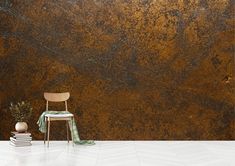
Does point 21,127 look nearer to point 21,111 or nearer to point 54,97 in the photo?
point 21,111

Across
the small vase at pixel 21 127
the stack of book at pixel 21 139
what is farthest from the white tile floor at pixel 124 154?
the small vase at pixel 21 127

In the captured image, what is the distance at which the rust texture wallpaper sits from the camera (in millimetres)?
6117

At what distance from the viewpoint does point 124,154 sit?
Result: 5094 mm

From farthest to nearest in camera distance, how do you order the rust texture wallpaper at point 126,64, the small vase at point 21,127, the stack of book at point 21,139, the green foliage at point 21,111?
1. the rust texture wallpaper at point 126,64
2. the green foliage at point 21,111
3. the small vase at point 21,127
4. the stack of book at point 21,139

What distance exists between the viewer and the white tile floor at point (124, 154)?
4562 millimetres

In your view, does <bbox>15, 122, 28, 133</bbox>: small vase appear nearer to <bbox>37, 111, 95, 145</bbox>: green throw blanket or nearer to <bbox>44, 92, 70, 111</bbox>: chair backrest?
<bbox>37, 111, 95, 145</bbox>: green throw blanket

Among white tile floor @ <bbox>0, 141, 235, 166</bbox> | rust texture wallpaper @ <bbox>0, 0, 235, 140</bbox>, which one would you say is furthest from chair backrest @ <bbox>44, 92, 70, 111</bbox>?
white tile floor @ <bbox>0, 141, 235, 166</bbox>

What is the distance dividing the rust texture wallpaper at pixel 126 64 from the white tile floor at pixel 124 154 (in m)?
0.31

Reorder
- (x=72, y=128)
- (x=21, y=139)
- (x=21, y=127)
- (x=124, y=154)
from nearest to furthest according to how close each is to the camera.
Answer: (x=124, y=154)
(x=21, y=139)
(x=21, y=127)
(x=72, y=128)

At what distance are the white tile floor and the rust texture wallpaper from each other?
31cm

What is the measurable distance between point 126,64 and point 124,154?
5.03 ft

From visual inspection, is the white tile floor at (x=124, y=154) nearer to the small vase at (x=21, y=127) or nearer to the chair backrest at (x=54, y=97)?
the small vase at (x=21, y=127)

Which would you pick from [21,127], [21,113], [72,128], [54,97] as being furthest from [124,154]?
[21,113]

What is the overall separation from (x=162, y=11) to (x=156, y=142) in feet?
5.98
